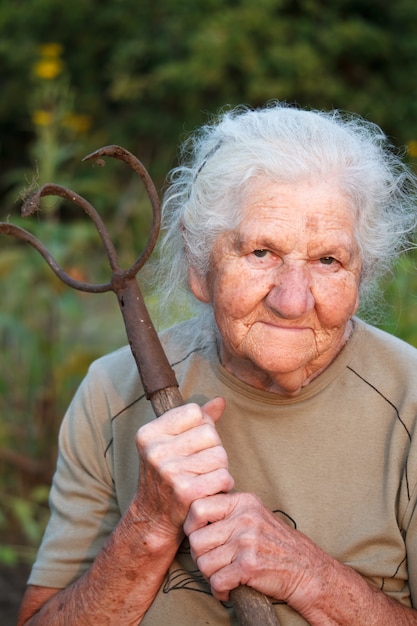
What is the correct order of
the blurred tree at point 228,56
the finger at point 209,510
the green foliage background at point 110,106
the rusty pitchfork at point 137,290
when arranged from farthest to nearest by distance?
the blurred tree at point 228,56, the green foliage background at point 110,106, the rusty pitchfork at point 137,290, the finger at point 209,510

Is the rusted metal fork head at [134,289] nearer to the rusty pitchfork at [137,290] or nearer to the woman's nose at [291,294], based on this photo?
the rusty pitchfork at [137,290]

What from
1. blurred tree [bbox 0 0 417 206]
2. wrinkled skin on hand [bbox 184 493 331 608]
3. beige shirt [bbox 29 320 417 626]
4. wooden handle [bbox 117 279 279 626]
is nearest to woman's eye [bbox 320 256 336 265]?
beige shirt [bbox 29 320 417 626]

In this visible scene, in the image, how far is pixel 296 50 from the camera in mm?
6914

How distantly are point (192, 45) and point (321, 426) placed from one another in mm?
5409

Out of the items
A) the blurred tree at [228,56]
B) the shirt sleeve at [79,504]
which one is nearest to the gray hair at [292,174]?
the shirt sleeve at [79,504]

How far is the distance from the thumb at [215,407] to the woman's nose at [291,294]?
9.6 inches

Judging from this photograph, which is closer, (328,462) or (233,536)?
(233,536)

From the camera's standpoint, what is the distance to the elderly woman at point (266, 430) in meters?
1.95

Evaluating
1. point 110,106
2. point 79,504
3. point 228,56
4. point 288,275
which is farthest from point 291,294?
point 110,106

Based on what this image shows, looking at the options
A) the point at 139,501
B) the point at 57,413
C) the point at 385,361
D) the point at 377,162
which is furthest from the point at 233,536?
the point at 57,413

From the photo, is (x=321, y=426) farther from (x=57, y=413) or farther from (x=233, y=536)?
(x=57, y=413)

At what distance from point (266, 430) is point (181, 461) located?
12.9 inches

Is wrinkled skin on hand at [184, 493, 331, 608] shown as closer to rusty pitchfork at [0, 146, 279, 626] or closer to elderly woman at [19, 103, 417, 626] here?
elderly woman at [19, 103, 417, 626]

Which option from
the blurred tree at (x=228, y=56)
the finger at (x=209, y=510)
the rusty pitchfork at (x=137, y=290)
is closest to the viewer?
the finger at (x=209, y=510)
